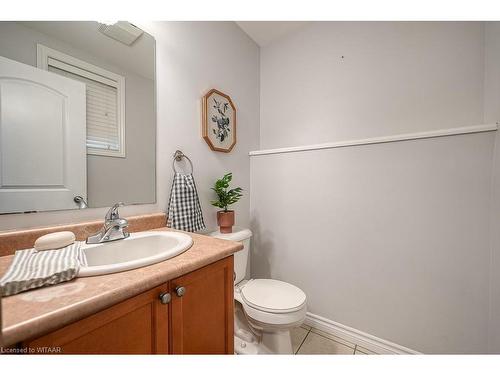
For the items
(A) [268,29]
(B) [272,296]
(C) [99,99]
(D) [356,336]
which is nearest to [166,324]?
(B) [272,296]

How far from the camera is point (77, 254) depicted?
621 millimetres

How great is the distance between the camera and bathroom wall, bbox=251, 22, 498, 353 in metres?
1.02

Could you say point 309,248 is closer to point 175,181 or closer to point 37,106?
point 175,181

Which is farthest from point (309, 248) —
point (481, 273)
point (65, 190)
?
point (65, 190)

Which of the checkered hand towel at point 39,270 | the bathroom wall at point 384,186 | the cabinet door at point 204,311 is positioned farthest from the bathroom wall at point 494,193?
the checkered hand towel at point 39,270

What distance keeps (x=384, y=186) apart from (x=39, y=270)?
5.00 feet

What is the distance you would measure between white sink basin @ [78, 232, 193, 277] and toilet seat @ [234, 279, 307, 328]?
21.9 inches

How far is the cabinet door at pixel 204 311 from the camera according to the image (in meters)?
0.60

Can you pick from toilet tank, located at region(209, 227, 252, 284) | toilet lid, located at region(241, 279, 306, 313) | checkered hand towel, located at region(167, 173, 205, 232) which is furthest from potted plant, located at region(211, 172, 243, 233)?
toilet lid, located at region(241, 279, 306, 313)

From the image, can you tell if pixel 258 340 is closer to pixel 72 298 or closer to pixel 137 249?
pixel 137 249

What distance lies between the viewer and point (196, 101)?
1.30 metres
